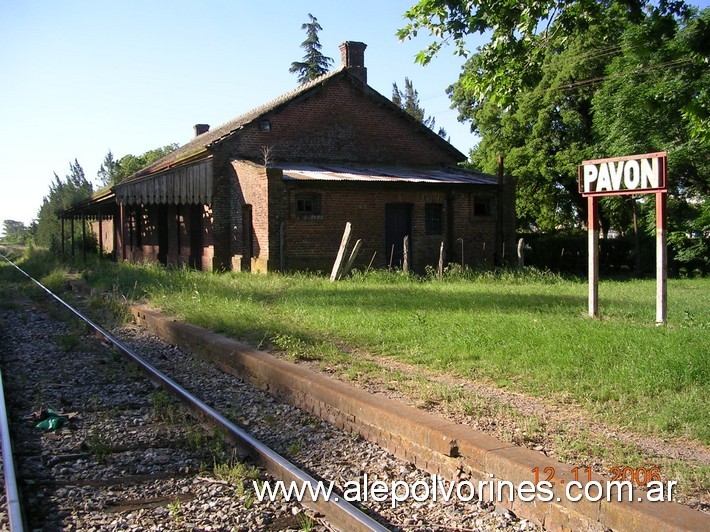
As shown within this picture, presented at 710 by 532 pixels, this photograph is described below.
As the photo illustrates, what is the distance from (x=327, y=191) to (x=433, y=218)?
12.7 ft

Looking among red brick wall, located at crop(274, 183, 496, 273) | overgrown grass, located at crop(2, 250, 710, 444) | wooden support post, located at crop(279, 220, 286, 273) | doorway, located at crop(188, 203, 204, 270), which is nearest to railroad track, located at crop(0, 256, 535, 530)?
overgrown grass, located at crop(2, 250, 710, 444)

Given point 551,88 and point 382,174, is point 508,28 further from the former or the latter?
point 551,88

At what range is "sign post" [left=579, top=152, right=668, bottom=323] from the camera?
31.4 ft

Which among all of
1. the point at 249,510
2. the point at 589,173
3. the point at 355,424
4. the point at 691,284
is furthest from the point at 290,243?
the point at 249,510

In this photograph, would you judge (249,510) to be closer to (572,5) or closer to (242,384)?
(242,384)

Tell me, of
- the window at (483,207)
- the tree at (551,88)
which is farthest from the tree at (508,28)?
the window at (483,207)

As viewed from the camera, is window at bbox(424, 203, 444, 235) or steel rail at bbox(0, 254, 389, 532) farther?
window at bbox(424, 203, 444, 235)

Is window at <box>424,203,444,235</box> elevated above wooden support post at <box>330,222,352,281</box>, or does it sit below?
above

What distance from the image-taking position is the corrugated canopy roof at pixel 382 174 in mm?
20141

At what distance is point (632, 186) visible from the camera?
9.95 metres

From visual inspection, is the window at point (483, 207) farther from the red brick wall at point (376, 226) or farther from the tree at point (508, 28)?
the tree at point (508, 28)

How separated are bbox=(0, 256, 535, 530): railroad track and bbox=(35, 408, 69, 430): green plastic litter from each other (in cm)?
7
